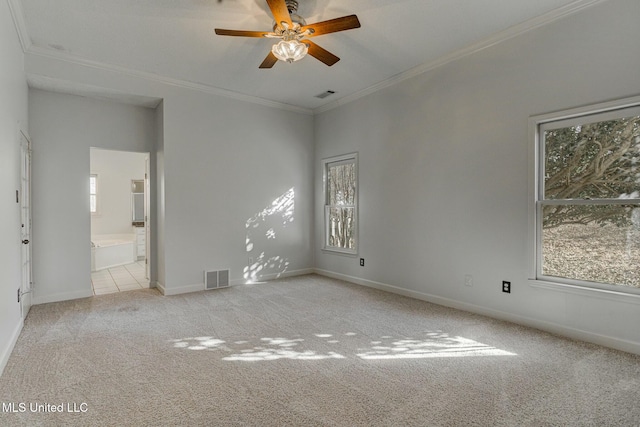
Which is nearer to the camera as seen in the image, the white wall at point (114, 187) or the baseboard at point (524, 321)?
the baseboard at point (524, 321)

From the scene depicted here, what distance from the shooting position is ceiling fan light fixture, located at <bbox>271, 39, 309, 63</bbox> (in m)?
3.04

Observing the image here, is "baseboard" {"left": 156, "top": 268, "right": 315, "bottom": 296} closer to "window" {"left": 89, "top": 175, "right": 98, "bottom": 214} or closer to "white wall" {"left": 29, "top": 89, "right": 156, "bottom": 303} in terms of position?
"white wall" {"left": 29, "top": 89, "right": 156, "bottom": 303}

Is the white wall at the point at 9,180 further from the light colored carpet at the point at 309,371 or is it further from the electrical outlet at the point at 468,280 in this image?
the electrical outlet at the point at 468,280

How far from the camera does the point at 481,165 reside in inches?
149

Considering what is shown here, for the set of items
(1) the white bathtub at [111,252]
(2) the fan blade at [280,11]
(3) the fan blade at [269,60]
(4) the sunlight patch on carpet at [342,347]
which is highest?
(2) the fan blade at [280,11]

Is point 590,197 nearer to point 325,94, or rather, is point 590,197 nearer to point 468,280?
point 468,280

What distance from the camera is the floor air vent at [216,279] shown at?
5.04 metres

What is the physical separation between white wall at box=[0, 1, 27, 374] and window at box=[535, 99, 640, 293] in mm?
4572

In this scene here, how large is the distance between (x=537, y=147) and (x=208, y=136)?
4.16m

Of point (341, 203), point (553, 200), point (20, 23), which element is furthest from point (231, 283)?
point (553, 200)

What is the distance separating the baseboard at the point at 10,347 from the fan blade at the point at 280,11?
10.7 feet

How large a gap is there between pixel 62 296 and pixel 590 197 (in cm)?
599

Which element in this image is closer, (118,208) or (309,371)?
(309,371)

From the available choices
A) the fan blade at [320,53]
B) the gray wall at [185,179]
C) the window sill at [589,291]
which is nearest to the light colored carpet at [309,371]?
Result: the window sill at [589,291]
